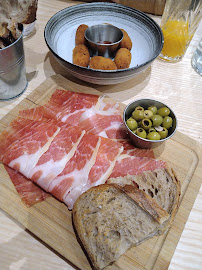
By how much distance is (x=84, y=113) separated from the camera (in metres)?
1.81

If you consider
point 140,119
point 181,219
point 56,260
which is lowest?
point 56,260

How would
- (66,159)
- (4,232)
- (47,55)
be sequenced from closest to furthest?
1. (4,232)
2. (66,159)
3. (47,55)

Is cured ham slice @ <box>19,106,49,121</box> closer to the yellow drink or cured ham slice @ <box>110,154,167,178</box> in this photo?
cured ham slice @ <box>110,154,167,178</box>

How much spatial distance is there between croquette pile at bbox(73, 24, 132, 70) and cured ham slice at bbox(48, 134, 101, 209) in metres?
0.59

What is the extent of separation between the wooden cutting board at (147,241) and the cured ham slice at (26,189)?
3 centimetres

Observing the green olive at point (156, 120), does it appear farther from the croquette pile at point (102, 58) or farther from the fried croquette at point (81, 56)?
the fried croquette at point (81, 56)

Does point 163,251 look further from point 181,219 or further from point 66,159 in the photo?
point 66,159

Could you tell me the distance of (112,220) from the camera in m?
1.28

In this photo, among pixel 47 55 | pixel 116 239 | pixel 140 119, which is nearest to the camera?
pixel 116 239

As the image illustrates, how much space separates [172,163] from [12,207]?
1025 mm

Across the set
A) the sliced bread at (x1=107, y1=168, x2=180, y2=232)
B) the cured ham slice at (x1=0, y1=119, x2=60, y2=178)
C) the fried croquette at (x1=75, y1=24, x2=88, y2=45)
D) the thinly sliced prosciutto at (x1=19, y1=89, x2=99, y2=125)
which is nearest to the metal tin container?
the sliced bread at (x1=107, y1=168, x2=180, y2=232)

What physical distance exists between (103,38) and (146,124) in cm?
102

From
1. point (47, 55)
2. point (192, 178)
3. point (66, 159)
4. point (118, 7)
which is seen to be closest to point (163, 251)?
point (192, 178)

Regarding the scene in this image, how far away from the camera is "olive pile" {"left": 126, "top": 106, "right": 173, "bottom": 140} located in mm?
1608
